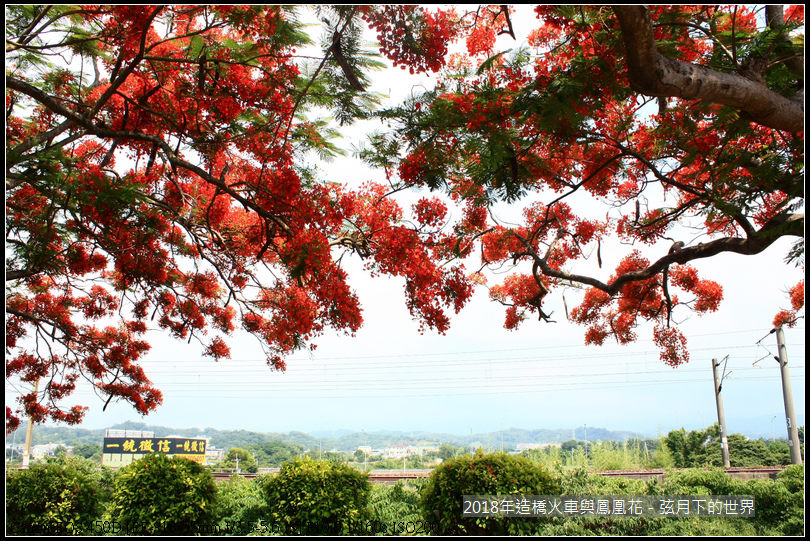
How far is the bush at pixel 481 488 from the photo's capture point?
15.3 ft

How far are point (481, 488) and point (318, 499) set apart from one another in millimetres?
1674

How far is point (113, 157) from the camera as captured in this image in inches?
236

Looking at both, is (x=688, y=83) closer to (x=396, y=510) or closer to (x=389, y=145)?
(x=389, y=145)

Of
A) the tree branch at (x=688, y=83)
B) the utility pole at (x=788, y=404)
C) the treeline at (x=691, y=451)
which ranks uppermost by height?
the tree branch at (x=688, y=83)

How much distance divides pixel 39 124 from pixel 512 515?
6228 millimetres

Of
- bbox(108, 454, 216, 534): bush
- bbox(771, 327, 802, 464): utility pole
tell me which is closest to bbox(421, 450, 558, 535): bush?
bbox(108, 454, 216, 534): bush

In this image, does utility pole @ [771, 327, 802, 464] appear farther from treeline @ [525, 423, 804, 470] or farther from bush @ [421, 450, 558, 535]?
bush @ [421, 450, 558, 535]

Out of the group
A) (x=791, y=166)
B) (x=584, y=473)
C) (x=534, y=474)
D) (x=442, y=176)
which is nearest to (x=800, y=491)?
(x=584, y=473)

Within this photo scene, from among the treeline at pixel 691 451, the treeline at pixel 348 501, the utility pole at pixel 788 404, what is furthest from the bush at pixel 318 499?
the utility pole at pixel 788 404

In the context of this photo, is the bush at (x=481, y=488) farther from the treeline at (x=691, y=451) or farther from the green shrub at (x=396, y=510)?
the treeline at (x=691, y=451)

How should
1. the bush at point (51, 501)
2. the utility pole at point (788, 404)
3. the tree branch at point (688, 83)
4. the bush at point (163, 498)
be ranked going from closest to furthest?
1. the tree branch at point (688, 83)
2. the bush at point (163, 498)
3. the bush at point (51, 501)
4. the utility pole at point (788, 404)

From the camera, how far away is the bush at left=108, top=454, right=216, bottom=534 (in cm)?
543

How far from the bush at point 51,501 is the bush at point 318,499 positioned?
2.62 meters

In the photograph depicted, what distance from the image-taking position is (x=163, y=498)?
5484 millimetres
